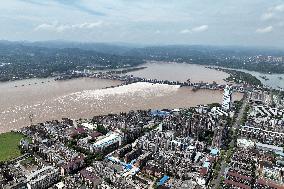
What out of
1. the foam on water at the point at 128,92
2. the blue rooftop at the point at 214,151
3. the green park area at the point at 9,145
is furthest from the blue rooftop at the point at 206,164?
the foam on water at the point at 128,92

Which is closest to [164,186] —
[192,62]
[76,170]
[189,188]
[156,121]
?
[189,188]

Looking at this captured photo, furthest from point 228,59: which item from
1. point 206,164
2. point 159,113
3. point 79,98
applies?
point 206,164

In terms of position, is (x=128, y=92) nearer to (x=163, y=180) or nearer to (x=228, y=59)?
(x=163, y=180)

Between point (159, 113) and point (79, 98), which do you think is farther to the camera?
point (79, 98)

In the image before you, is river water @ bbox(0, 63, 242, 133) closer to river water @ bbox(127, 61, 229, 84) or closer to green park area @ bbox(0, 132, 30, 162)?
green park area @ bbox(0, 132, 30, 162)

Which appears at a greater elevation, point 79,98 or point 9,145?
point 79,98

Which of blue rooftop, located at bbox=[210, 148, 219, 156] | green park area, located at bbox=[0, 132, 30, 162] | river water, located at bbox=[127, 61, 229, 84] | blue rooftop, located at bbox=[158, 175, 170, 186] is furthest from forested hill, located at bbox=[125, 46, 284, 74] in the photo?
green park area, located at bbox=[0, 132, 30, 162]
